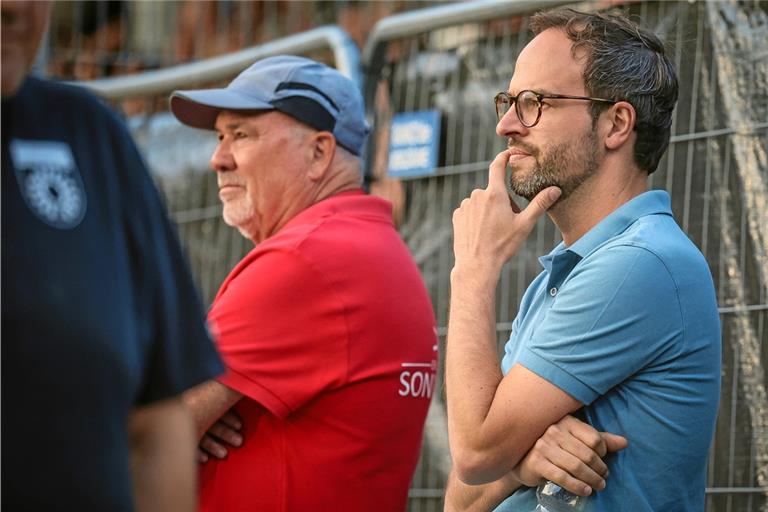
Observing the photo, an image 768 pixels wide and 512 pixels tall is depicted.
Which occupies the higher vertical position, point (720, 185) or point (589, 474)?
point (720, 185)

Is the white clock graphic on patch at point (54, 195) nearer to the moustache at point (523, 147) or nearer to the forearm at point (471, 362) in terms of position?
the forearm at point (471, 362)

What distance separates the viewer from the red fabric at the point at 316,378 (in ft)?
10.6

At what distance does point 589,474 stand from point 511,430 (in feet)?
0.61

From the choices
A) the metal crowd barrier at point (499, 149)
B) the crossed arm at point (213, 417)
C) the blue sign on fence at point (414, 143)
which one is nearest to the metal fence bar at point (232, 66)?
the metal crowd barrier at point (499, 149)

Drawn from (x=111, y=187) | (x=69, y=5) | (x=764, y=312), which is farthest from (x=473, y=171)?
(x=69, y=5)

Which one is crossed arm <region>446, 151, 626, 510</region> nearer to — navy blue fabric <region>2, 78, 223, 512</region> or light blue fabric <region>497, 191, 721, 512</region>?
light blue fabric <region>497, 191, 721, 512</region>

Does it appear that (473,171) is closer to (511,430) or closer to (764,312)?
(764,312)

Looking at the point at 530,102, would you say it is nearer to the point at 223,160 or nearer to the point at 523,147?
the point at 523,147

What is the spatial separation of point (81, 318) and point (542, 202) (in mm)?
1676

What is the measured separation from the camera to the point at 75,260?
1710mm

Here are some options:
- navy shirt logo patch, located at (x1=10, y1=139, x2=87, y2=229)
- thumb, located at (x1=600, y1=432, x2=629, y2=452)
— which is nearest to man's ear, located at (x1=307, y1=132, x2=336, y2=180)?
thumb, located at (x1=600, y1=432, x2=629, y2=452)

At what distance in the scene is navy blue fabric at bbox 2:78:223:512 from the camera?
1667 mm

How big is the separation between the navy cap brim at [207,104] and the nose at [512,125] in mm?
845

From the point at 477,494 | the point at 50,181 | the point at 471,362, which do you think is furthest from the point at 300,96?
the point at 50,181
